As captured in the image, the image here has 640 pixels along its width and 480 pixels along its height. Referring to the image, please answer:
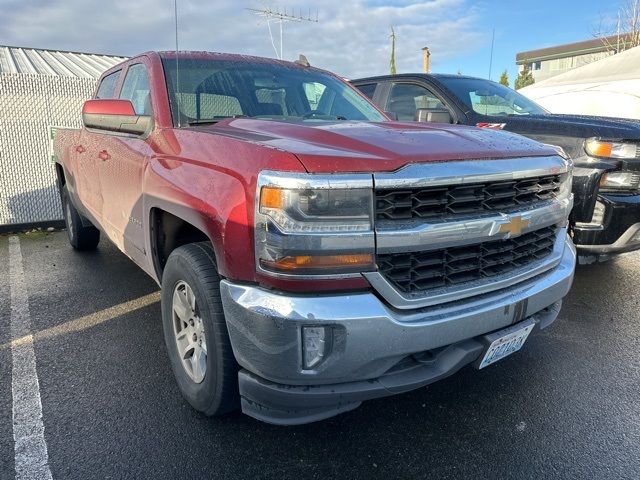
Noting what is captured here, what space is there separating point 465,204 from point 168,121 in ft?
5.74

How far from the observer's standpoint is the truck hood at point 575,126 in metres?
3.95

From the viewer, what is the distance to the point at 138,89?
11.3ft

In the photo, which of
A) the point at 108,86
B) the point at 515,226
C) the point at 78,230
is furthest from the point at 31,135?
the point at 515,226

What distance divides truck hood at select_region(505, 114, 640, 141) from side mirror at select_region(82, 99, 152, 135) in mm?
3303

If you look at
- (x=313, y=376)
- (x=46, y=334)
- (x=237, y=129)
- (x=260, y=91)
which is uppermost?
(x=260, y=91)

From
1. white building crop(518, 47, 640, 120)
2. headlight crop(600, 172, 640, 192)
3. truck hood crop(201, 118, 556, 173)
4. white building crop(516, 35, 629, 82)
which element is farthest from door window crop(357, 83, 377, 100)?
white building crop(516, 35, 629, 82)

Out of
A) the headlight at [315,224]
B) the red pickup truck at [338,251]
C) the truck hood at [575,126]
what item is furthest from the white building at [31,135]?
the headlight at [315,224]

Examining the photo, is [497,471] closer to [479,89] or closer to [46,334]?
[46,334]

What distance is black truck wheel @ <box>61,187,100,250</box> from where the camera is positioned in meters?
5.32

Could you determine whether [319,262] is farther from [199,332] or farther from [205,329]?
[199,332]

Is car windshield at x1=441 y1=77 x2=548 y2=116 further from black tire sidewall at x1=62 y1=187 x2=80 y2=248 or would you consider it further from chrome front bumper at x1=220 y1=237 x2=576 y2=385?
black tire sidewall at x1=62 y1=187 x2=80 y2=248

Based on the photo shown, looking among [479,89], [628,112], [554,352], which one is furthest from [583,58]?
[554,352]

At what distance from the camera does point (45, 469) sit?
2131mm

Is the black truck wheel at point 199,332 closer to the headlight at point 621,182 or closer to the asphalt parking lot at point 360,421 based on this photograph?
the asphalt parking lot at point 360,421
